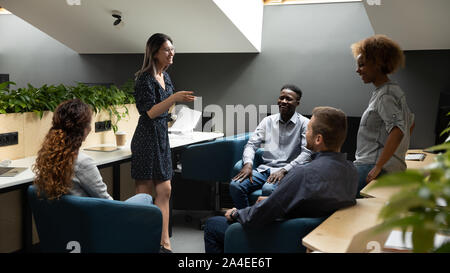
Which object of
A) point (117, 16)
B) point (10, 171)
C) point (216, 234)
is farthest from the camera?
point (117, 16)

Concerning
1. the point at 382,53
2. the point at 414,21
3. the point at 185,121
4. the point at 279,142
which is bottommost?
the point at 279,142

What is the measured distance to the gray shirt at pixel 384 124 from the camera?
2434mm

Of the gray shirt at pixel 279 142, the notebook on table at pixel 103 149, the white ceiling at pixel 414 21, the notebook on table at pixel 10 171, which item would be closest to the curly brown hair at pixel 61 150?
the notebook on table at pixel 10 171

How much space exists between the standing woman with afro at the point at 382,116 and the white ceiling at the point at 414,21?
4.56 feet

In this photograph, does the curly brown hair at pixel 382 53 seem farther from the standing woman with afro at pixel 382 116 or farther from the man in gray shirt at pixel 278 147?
the man in gray shirt at pixel 278 147

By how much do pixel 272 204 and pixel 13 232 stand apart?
1.74 meters

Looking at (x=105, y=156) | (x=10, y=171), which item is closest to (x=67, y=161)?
(x=10, y=171)

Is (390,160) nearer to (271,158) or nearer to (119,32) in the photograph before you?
(271,158)

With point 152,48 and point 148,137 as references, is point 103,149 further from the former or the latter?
point 152,48

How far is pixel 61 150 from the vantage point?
2029mm

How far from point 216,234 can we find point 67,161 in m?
0.79

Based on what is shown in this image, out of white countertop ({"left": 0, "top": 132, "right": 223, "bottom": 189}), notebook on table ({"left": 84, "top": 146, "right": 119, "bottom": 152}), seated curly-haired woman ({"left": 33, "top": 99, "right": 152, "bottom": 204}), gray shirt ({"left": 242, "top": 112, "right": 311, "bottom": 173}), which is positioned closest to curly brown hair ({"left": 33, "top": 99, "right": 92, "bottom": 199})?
seated curly-haired woman ({"left": 33, "top": 99, "right": 152, "bottom": 204})
